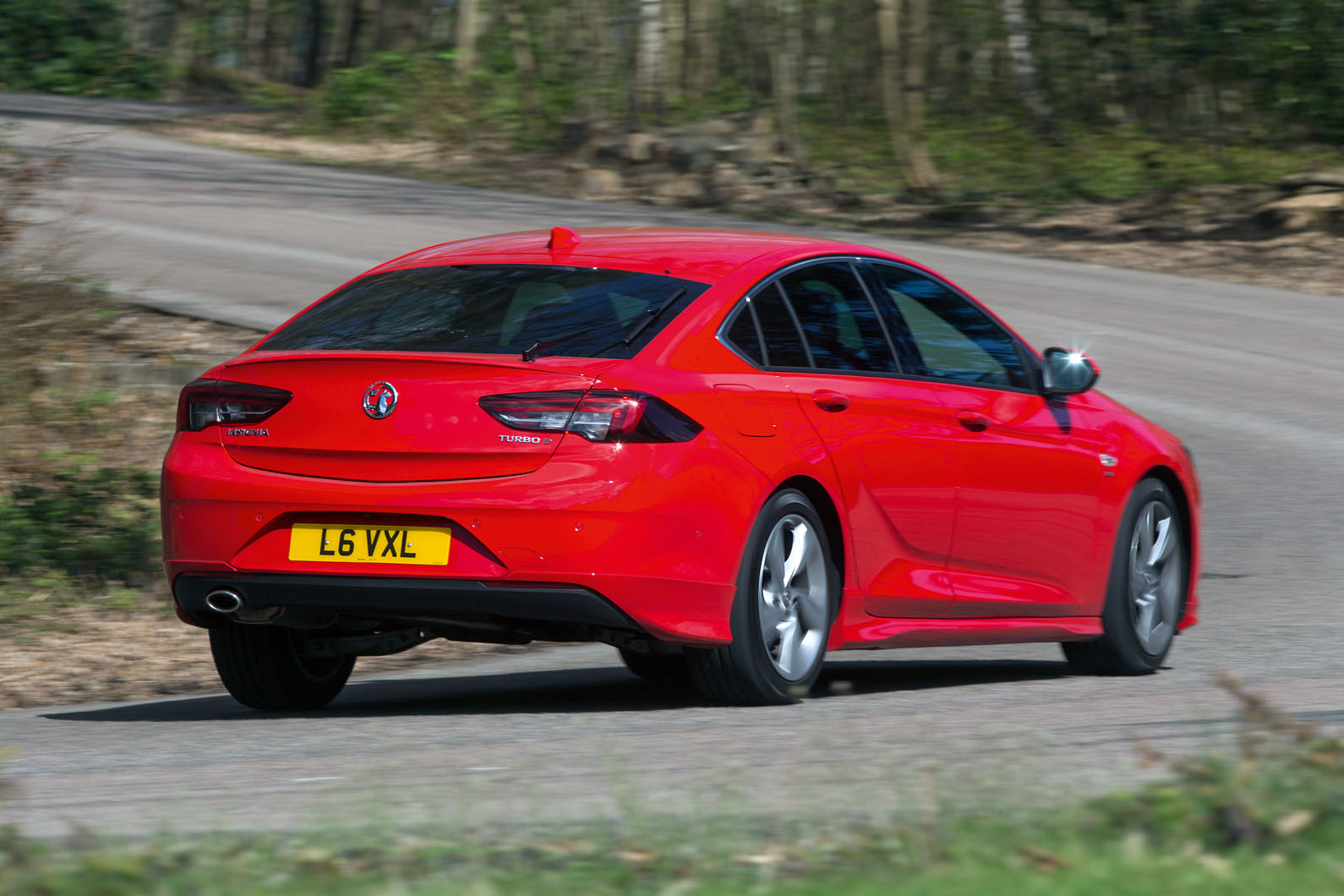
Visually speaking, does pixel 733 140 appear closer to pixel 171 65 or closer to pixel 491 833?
pixel 171 65

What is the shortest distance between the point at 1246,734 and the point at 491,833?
161cm

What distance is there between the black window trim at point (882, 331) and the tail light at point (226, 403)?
1401mm

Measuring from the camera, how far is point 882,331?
7.14 m

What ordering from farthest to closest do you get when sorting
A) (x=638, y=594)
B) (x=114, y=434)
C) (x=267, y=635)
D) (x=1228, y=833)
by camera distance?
(x=114, y=434) → (x=267, y=635) → (x=638, y=594) → (x=1228, y=833)

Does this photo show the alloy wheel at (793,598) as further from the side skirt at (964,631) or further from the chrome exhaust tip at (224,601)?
the chrome exhaust tip at (224,601)

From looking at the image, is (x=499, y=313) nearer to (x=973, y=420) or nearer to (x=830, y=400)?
(x=830, y=400)

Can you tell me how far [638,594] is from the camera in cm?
597

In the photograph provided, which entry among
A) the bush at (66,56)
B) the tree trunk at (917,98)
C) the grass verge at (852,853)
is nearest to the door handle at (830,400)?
A: the grass verge at (852,853)

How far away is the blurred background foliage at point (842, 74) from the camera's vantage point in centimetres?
2884

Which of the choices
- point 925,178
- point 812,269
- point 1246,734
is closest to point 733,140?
point 925,178

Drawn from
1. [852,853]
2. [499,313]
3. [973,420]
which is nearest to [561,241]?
[499,313]

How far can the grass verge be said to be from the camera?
361 cm

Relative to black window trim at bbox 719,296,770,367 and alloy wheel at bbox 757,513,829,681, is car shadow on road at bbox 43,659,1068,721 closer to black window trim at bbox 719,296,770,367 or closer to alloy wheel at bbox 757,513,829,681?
alloy wheel at bbox 757,513,829,681

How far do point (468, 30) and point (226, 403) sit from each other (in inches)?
1207
